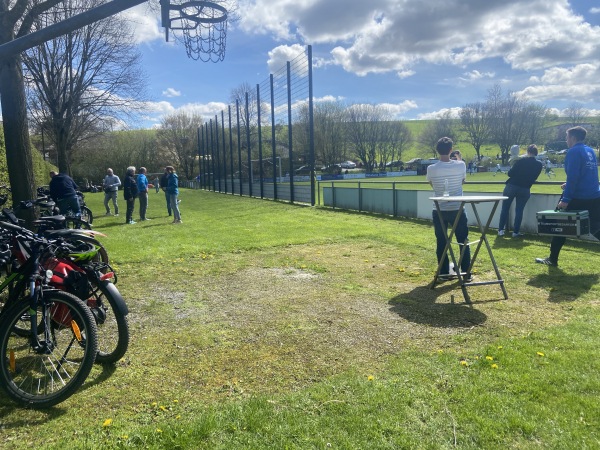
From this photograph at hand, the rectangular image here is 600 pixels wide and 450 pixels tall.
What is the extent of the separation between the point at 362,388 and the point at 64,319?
2233 mm

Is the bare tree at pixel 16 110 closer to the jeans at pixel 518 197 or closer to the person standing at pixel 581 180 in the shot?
the person standing at pixel 581 180

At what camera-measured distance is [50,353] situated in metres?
3.28

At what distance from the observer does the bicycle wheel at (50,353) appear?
3.08m

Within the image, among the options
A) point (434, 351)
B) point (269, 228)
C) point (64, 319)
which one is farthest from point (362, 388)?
point (269, 228)

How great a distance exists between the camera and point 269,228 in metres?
12.4

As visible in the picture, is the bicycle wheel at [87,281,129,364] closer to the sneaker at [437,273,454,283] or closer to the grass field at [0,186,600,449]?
the grass field at [0,186,600,449]

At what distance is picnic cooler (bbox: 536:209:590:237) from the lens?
6.24 metres

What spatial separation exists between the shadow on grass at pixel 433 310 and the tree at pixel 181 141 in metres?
69.9

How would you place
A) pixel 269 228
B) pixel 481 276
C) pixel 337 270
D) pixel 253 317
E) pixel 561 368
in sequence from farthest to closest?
1. pixel 269 228
2. pixel 337 270
3. pixel 481 276
4. pixel 253 317
5. pixel 561 368

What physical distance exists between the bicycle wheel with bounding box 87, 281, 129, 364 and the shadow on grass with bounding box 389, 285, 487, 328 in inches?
109

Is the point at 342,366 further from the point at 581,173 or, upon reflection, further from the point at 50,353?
the point at 581,173

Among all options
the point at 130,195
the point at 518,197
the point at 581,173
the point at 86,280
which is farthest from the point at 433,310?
the point at 130,195

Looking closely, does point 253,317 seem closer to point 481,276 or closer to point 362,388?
point 362,388

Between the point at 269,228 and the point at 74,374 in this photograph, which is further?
the point at 269,228
